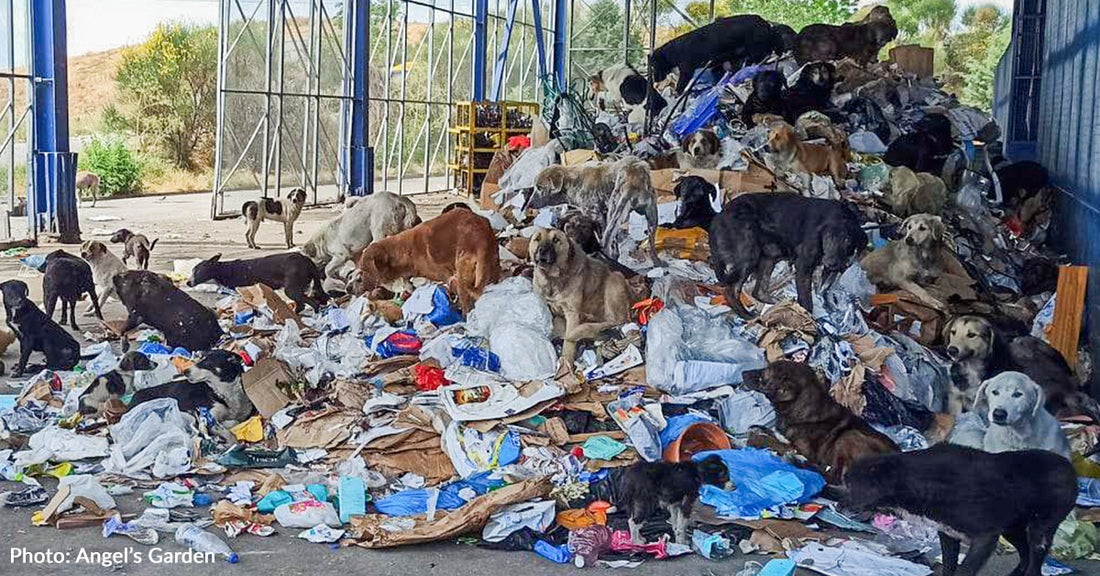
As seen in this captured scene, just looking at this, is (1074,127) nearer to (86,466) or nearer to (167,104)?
(86,466)

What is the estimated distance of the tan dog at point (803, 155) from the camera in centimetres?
1124

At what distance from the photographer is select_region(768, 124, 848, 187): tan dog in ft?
36.9

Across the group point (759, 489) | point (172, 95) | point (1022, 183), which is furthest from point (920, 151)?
point (172, 95)

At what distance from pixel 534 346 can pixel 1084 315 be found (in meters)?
3.72

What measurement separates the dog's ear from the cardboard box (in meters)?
3.68

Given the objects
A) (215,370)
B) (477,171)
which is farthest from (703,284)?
(477,171)

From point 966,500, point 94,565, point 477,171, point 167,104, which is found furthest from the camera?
point 167,104

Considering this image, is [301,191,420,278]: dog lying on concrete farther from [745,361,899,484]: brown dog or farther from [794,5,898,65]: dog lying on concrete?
[794,5,898,65]: dog lying on concrete

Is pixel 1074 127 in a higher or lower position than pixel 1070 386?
higher

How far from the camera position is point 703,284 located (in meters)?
8.62

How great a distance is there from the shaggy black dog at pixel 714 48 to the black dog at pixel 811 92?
116cm

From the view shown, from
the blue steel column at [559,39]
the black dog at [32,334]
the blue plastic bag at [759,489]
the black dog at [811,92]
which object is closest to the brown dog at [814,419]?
the blue plastic bag at [759,489]

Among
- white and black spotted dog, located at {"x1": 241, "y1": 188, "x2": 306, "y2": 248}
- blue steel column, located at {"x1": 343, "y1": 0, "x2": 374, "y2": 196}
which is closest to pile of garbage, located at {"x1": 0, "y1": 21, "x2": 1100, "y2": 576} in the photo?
white and black spotted dog, located at {"x1": 241, "y1": 188, "x2": 306, "y2": 248}

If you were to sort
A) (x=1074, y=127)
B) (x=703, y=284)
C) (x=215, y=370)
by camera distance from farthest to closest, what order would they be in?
(x=1074, y=127) → (x=703, y=284) → (x=215, y=370)
